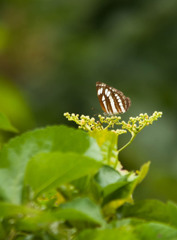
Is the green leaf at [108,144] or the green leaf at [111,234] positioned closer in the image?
the green leaf at [111,234]

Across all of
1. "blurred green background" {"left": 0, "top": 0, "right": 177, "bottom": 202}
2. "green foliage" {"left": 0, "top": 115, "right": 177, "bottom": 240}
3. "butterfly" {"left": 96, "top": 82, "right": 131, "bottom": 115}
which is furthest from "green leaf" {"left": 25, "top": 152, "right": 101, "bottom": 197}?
"blurred green background" {"left": 0, "top": 0, "right": 177, "bottom": 202}

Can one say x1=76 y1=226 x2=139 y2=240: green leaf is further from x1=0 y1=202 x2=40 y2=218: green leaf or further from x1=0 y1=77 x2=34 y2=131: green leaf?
x1=0 y1=77 x2=34 y2=131: green leaf

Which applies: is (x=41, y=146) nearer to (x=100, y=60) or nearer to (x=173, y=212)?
(x=173, y=212)

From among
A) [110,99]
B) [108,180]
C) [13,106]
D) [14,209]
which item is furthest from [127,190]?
[13,106]

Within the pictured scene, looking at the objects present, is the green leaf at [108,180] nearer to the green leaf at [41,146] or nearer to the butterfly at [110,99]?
the green leaf at [41,146]

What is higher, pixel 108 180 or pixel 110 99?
pixel 110 99

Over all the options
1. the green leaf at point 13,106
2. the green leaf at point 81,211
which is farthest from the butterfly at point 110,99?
the green leaf at point 13,106

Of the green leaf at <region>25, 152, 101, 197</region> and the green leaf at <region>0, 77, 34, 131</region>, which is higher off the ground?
the green leaf at <region>0, 77, 34, 131</region>

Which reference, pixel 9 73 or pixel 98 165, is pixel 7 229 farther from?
pixel 9 73
